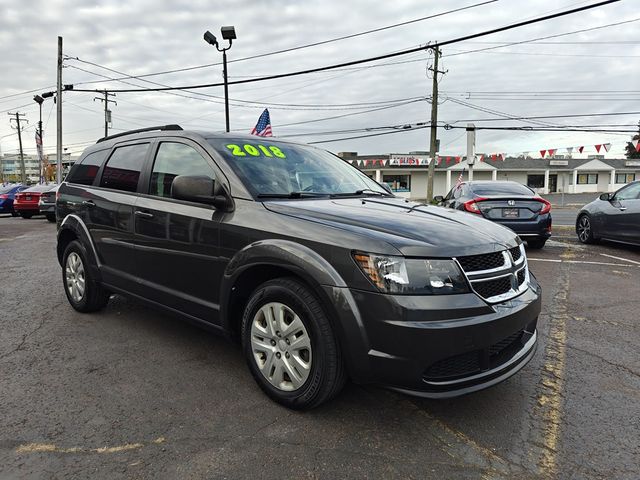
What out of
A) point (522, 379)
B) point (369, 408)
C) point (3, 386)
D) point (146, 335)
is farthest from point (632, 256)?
point (3, 386)

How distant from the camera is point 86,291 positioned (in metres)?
4.69

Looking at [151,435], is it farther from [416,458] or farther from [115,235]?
[115,235]

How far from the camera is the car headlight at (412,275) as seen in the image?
2.41 meters

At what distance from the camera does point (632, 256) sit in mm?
8562

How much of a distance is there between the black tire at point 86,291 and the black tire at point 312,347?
2.42m

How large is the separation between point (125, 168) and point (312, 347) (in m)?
2.67

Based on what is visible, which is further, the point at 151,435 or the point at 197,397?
the point at 197,397

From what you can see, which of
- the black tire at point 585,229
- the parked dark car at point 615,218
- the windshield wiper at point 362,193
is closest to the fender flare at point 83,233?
the windshield wiper at point 362,193

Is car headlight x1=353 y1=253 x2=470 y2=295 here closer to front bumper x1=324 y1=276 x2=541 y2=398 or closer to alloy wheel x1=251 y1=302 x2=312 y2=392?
front bumper x1=324 y1=276 x2=541 y2=398

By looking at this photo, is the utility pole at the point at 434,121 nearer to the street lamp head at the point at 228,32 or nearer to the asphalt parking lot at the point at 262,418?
the street lamp head at the point at 228,32

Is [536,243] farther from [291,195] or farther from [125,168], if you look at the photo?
[125,168]

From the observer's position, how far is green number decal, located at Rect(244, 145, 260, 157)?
3609 millimetres

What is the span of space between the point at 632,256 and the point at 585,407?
692 cm

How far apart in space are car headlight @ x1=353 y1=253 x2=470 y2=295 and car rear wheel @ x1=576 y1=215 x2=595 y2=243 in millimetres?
8852
